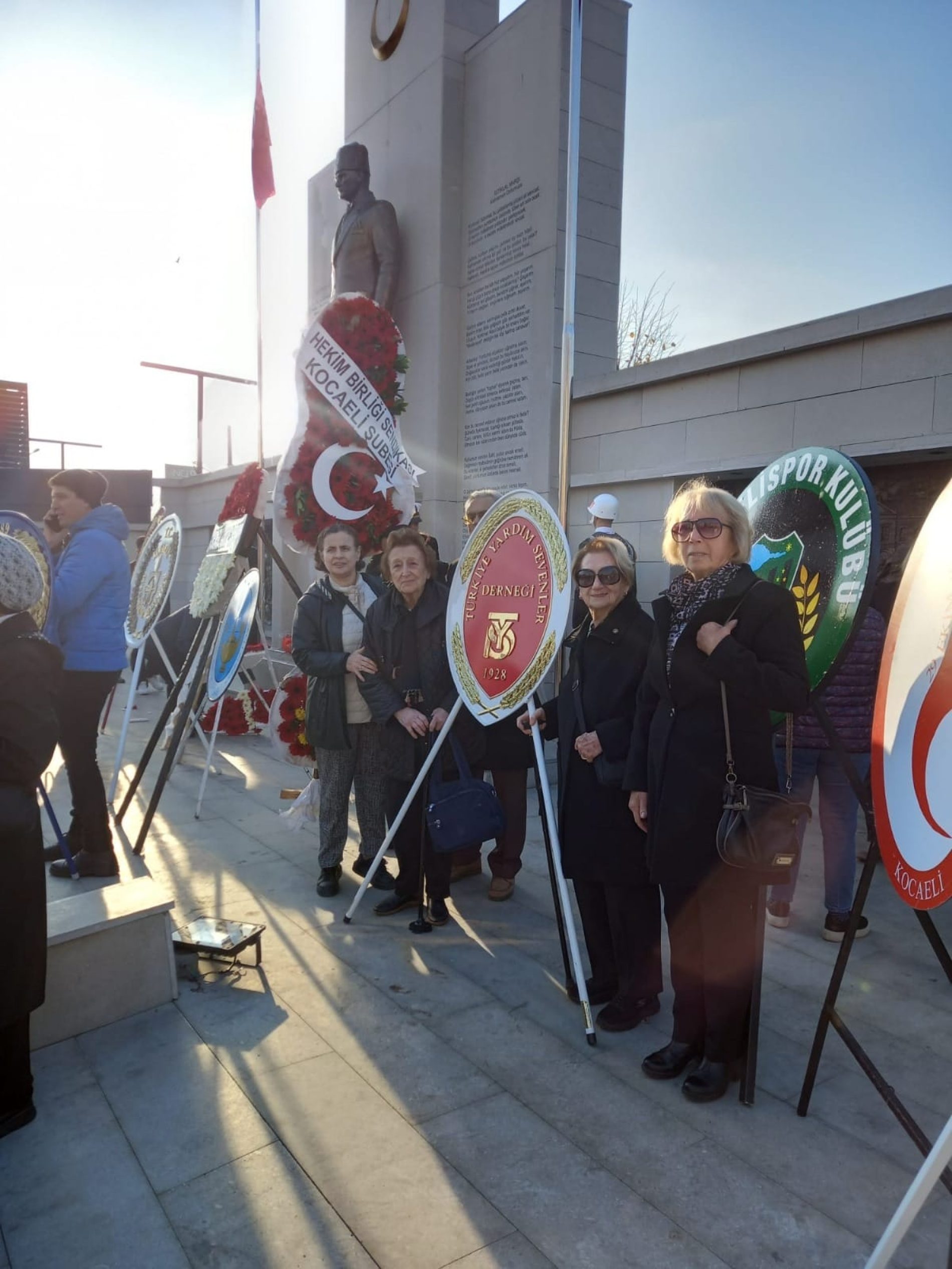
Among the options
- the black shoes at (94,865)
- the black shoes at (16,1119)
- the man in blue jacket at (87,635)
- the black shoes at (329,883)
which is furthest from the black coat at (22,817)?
the black shoes at (94,865)

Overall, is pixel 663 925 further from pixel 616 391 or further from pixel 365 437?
pixel 616 391

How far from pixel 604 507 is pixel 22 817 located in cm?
459

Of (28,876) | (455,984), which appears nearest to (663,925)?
(455,984)

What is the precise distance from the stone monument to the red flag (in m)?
1.33

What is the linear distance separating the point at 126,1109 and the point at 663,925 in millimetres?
2363

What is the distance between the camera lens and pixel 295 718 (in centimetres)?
496

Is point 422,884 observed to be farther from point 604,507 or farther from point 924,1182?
point 604,507

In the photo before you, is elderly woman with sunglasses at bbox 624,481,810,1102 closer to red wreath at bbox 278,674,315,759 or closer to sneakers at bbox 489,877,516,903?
sneakers at bbox 489,877,516,903

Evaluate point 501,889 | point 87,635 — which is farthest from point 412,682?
point 87,635

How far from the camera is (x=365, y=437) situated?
504 cm

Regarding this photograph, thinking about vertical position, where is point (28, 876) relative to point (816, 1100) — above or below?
above

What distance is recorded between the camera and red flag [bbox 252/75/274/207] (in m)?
7.45

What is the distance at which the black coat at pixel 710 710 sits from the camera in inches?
86.4

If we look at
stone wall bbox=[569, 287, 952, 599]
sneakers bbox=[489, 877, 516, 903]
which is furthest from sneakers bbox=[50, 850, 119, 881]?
stone wall bbox=[569, 287, 952, 599]
